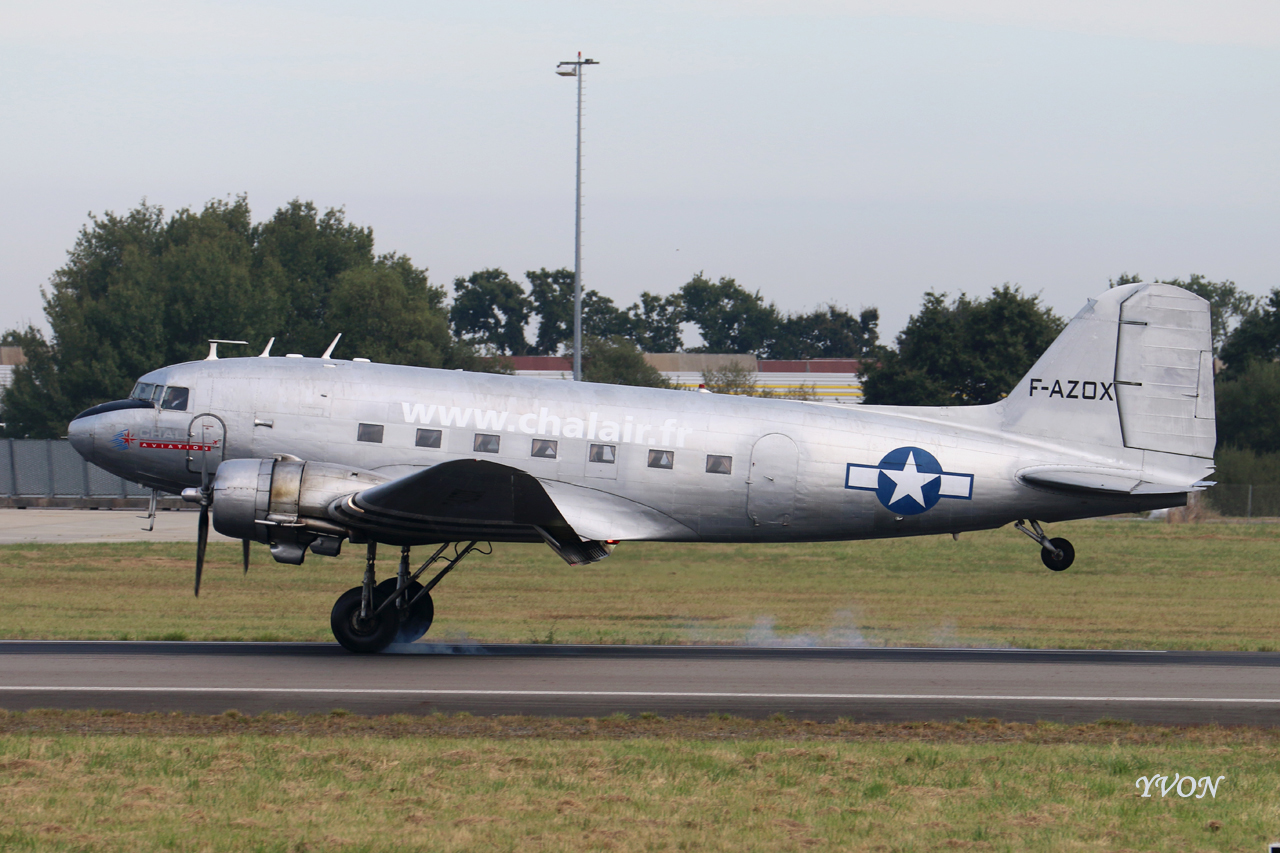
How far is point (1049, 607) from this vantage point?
2962cm

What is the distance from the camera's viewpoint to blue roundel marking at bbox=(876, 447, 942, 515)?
19.1 m

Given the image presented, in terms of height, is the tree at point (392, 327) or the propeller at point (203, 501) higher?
the tree at point (392, 327)

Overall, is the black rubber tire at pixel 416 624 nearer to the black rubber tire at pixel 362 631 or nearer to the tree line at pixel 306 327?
the black rubber tire at pixel 362 631

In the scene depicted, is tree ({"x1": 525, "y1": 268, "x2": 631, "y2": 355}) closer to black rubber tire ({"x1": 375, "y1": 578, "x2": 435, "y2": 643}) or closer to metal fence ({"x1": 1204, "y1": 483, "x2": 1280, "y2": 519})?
metal fence ({"x1": 1204, "y1": 483, "x2": 1280, "y2": 519})

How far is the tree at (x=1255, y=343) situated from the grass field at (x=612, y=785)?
7100 centimetres

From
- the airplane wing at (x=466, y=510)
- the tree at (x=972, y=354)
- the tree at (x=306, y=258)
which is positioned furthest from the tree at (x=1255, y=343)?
the airplane wing at (x=466, y=510)

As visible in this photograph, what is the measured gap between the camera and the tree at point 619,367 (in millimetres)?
64188

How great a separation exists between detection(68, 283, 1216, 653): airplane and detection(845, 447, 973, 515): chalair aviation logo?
0.02 m

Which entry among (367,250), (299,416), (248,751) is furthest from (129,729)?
(367,250)

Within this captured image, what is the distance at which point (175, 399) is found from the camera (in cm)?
1911

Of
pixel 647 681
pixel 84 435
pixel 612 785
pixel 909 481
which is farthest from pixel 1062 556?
pixel 84 435

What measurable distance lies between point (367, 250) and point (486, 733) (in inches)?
3780

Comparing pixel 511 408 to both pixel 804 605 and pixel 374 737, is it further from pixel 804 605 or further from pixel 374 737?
pixel 804 605

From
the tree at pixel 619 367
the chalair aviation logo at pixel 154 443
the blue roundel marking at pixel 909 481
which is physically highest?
the tree at pixel 619 367
